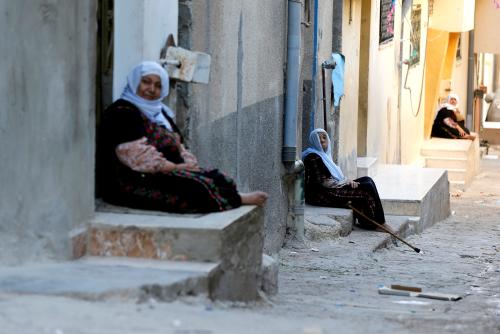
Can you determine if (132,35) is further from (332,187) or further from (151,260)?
(332,187)

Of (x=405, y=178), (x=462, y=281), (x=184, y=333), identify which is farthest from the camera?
(x=405, y=178)

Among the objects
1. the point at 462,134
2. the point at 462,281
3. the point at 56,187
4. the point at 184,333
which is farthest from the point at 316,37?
the point at 462,134

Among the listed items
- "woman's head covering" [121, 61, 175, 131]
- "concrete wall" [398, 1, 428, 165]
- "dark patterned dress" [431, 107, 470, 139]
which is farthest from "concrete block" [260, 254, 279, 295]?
"dark patterned dress" [431, 107, 470, 139]

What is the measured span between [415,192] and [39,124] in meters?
7.62

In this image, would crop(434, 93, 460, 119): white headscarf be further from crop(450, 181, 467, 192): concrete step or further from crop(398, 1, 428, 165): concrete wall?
crop(450, 181, 467, 192): concrete step

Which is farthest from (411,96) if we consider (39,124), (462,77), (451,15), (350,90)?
(39,124)

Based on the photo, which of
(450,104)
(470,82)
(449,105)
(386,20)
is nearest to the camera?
Answer: (386,20)

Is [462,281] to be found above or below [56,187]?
below

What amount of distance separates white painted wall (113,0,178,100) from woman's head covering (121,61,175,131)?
224 millimetres

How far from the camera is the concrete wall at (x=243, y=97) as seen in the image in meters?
7.69

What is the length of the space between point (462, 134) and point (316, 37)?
33.7 ft

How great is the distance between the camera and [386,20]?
15.6 metres

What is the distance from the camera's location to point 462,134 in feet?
69.6

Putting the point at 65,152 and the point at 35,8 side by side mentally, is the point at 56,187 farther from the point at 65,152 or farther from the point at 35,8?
the point at 35,8
